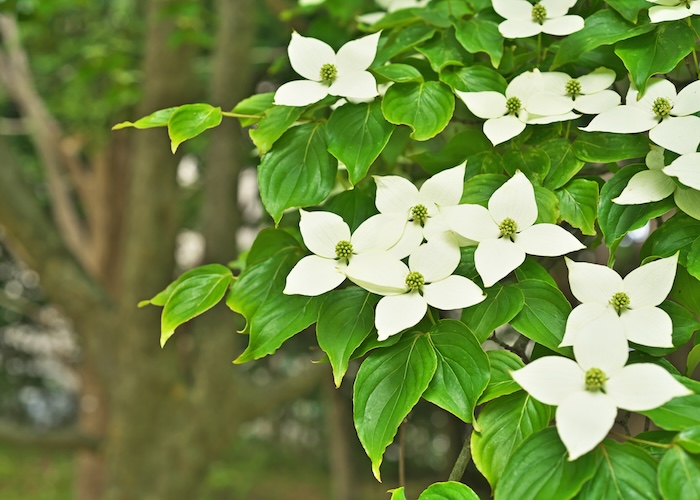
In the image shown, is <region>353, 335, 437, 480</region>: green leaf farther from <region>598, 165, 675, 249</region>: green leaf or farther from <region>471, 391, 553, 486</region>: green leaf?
<region>598, 165, 675, 249</region>: green leaf

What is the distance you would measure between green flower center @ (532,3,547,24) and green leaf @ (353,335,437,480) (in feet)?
0.84

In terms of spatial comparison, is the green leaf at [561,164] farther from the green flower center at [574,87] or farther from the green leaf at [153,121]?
the green leaf at [153,121]

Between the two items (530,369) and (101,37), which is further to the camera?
(101,37)

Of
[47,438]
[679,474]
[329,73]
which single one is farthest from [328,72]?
[47,438]

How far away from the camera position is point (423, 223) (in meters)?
0.43

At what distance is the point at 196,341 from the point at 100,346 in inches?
10.3

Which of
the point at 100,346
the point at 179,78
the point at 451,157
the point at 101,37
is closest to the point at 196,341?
the point at 100,346

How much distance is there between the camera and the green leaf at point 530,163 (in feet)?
1.49

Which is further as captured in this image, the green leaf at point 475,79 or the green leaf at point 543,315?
the green leaf at point 475,79

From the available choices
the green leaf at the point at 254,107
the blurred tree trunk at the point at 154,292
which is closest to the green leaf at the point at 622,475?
the green leaf at the point at 254,107

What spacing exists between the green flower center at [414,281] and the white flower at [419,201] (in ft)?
0.08

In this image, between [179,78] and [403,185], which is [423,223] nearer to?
[403,185]

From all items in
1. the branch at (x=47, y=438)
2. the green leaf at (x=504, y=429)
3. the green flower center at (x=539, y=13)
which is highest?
the green flower center at (x=539, y=13)

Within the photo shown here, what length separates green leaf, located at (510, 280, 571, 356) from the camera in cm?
38
